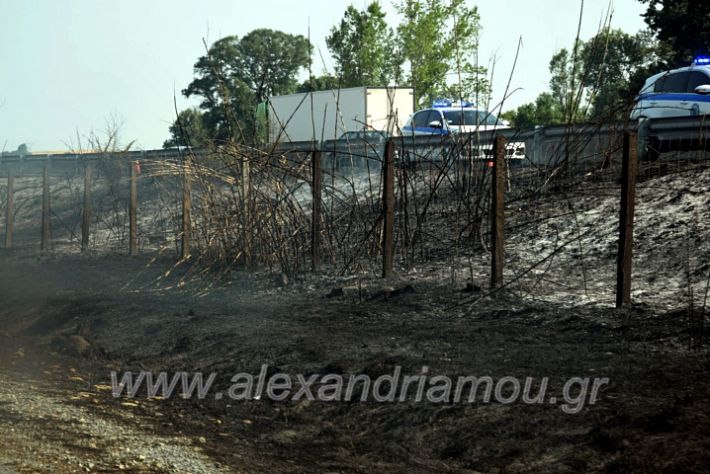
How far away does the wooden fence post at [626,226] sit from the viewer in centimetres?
1062

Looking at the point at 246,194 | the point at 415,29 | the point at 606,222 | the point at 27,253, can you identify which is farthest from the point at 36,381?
the point at 415,29

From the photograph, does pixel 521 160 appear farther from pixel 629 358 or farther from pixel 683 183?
pixel 629 358

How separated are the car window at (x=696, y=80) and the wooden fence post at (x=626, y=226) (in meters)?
11.2

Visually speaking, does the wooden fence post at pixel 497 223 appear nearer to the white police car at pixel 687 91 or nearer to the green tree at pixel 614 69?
the green tree at pixel 614 69

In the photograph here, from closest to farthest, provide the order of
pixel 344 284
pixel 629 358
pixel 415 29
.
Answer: pixel 629 358 < pixel 344 284 < pixel 415 29

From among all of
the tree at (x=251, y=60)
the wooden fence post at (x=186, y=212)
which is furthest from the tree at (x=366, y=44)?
the wooden fence post at (x=186, y=212)

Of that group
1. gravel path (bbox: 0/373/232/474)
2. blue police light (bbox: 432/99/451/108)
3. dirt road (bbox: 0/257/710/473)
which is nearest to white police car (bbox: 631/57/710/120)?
blue police light (bbox: 432/99/451/108)

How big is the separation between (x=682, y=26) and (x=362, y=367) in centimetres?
3399

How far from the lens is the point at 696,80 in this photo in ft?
69.6

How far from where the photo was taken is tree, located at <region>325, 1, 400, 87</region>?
182 feet

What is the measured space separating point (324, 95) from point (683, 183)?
25.7 meters

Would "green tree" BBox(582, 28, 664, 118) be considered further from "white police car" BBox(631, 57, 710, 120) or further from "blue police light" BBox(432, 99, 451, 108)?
"blue police light" BBox(432, 99, 451, 108)

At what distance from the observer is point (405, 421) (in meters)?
7.45

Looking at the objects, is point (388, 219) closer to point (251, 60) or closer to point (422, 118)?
point (422, 118)
